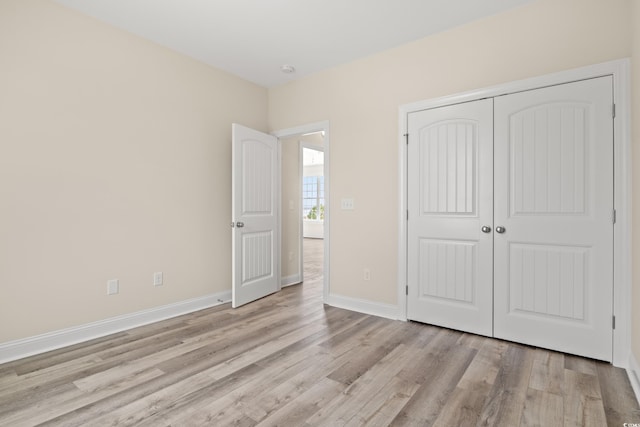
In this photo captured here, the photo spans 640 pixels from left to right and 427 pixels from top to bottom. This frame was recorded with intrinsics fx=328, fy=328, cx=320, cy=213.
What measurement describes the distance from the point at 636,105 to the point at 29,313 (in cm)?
447

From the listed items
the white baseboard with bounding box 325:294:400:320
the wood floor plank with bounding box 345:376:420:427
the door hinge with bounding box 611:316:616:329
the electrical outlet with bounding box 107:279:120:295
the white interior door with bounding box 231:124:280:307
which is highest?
the white interior door with bounding box 231:124:280:307

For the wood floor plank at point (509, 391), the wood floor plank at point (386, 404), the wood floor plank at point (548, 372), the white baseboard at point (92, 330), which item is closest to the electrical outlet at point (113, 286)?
the white baseboard at point (92, 330)

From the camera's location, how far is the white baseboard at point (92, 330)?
7.87 feet

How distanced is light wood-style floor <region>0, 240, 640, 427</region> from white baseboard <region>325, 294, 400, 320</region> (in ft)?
1.03

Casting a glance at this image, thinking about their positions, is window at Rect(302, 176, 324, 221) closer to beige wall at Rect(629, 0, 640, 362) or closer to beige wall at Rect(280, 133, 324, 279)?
beige wall at Rect(280, 133, 324, 279)

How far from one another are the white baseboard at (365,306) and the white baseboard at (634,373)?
1.67m

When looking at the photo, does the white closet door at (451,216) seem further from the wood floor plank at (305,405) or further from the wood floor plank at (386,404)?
the wood floor plank at (305,405)

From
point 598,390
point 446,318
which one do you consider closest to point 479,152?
point 446,318

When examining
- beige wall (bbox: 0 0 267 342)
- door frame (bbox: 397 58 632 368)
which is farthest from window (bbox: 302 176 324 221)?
door frame (bbox: 397 58 632 368)

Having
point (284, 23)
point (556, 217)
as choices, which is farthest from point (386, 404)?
point (284, 23)

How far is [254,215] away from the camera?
393 cm

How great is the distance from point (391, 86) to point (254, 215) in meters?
2.09

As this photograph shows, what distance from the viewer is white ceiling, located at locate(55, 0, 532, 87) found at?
2.63m

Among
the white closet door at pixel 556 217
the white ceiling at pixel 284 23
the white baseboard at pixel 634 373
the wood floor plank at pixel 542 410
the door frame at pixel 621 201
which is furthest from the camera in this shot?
the white ceiling at pixel 284 23
